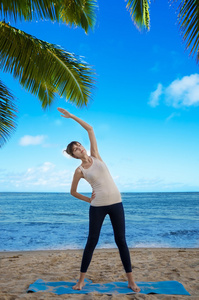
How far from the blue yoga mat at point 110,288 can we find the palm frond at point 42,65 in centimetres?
365

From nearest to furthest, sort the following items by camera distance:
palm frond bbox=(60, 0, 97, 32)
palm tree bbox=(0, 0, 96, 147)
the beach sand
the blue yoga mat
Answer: the beach sand < the blue yoga mat < palm tree bbox=(0, 0, 96, 147) < palm frond bbox=(60, 0, 97, 32)

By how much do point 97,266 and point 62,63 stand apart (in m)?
3.91

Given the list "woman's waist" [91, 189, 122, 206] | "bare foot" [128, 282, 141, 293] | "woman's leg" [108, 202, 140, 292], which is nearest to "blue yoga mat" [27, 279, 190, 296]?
"bare foot" [128, 282, 141, 293]

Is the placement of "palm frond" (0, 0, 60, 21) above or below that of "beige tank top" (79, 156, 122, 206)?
above

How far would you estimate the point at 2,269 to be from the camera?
4.70 metres

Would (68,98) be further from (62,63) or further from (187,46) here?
(187,46)

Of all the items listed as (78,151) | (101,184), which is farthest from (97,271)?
(78,151)

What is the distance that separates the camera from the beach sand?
305cm

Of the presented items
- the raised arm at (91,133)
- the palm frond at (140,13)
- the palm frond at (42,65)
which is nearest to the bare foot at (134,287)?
the raised arm at (91,133)

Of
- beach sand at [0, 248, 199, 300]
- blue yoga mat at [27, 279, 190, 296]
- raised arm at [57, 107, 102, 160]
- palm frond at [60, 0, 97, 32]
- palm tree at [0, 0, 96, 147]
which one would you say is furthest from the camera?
palm frond at [60, 0, 97, 32]

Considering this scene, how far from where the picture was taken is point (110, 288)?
Result: 336cm

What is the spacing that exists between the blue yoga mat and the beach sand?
0.44ft

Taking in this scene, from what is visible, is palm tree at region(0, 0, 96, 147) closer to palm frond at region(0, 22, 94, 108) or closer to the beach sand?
palm frond at region(0, 22, 94, 108)

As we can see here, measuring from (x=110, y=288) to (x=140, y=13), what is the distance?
205 inches
